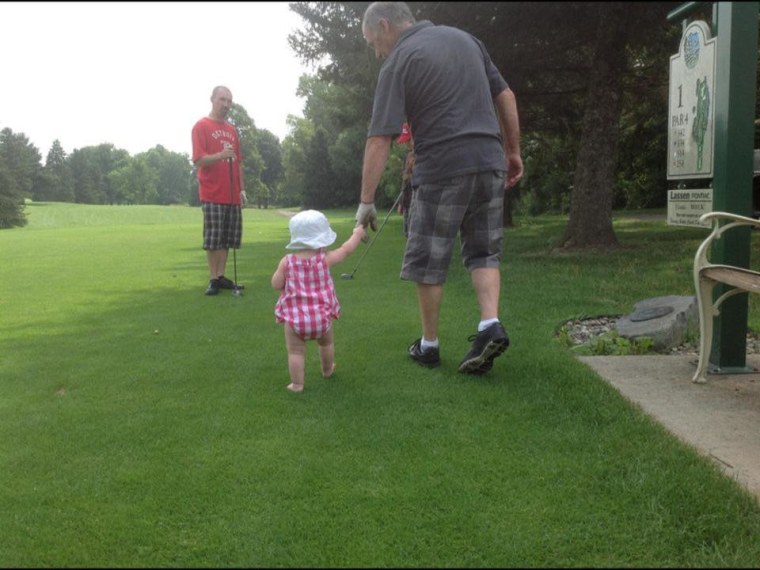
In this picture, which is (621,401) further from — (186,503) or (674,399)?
(186,503)

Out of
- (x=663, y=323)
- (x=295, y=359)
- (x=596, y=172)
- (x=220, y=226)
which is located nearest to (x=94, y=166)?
(x=295, y=359)

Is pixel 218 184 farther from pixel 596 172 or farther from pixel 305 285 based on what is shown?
pixel 596 172

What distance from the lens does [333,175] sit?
44125 mm

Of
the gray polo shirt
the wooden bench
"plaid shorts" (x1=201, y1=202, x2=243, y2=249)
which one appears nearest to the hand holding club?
the gray polo shirt

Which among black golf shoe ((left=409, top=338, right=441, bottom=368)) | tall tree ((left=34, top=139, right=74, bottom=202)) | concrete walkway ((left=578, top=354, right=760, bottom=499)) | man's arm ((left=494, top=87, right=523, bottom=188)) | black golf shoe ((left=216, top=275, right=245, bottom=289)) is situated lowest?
concrete walkway ((left=578, top=354, right=760, bottom=499))

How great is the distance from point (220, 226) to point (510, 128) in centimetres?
459

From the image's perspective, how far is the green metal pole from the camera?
327cm

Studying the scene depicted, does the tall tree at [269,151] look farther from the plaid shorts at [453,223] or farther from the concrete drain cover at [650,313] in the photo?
the concrete drain cover at [650,313]

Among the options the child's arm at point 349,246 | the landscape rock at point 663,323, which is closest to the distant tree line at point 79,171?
the child's arm at point 349,246

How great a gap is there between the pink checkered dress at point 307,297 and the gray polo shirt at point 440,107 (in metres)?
0.76

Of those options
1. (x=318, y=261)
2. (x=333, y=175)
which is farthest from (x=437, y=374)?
(x=333, y=175)

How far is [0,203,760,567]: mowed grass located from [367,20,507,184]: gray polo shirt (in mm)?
1203

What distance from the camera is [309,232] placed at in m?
3.62

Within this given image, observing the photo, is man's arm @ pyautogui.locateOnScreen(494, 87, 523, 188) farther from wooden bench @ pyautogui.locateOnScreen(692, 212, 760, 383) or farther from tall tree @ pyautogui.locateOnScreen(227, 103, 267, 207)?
tall tree @ pyautogui.locateOnScreen(227, 103, 267, 207)
